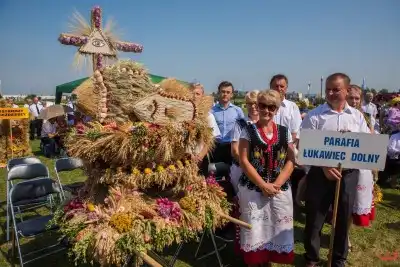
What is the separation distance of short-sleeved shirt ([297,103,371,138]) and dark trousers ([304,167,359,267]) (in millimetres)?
425

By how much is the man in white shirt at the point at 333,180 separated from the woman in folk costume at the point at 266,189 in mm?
386

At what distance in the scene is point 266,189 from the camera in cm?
274

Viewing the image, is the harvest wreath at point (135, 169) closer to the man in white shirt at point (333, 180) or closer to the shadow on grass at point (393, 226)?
the man in white shirt at point (333, 180)

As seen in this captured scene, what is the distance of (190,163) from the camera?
2.72 m

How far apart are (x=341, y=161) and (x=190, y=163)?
1248 mm

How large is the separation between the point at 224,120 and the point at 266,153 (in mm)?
1739

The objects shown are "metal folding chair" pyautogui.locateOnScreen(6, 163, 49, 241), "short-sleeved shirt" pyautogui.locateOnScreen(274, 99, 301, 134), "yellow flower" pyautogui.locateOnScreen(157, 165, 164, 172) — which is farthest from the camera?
"metal folding chair" pyautogui.locateOnScreen(6, 163, 49, 241)

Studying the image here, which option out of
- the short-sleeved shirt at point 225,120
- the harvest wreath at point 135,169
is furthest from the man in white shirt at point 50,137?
the harvest wreath at point 135,169

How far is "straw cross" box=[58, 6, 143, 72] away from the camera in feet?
11.7

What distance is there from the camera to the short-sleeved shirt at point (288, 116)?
13.3 ft

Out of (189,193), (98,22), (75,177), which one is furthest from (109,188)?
(75,177)

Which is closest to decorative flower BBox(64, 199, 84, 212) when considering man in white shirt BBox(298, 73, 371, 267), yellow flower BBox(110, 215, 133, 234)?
yellow flower BBox(110, 215, 133, 234)

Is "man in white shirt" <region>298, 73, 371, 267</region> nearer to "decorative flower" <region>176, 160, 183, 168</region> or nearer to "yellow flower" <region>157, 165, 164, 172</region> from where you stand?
"decorative flower" <region>176, 160, 183, 168</region>

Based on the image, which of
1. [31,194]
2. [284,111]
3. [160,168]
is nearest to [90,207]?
[160,168]
